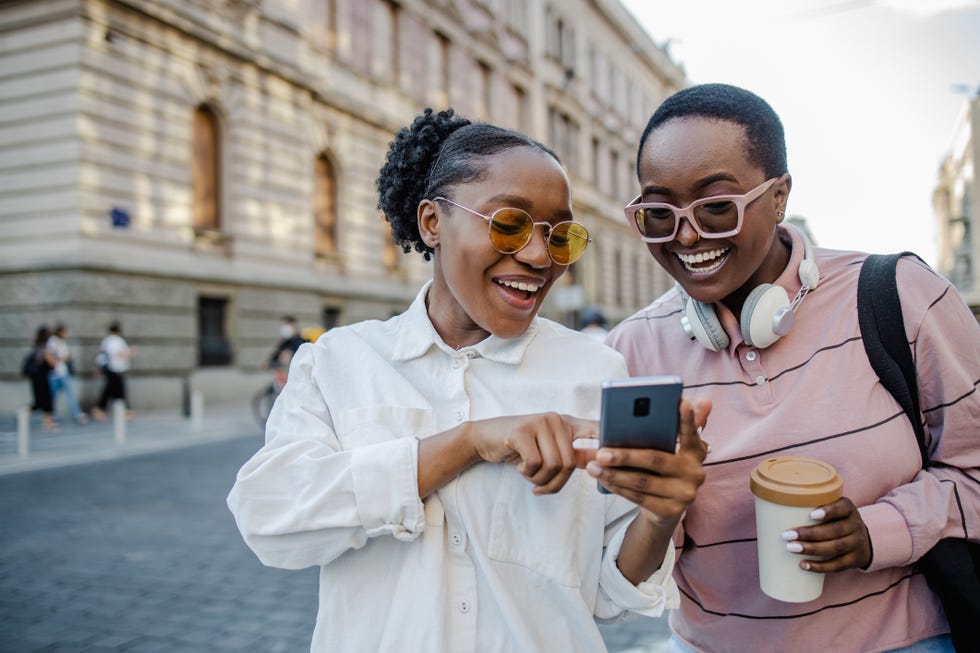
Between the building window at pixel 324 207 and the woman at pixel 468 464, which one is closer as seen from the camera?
the woman at pixel 468 464

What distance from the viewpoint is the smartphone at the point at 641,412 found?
1144 millimetres

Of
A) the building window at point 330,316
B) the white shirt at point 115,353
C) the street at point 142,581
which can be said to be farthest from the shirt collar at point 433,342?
the building window at point 330,316

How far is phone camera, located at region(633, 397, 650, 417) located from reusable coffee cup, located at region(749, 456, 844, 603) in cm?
40

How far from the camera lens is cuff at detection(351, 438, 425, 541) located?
1482 millimetres

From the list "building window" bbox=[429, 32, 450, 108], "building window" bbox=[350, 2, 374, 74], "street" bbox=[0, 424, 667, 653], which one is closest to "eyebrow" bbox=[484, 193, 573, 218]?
"street" bbox=[0, 424, 667, 653]

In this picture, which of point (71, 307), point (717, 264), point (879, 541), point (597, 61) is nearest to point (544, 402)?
point (717, 264)

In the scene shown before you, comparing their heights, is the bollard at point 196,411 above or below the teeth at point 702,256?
below

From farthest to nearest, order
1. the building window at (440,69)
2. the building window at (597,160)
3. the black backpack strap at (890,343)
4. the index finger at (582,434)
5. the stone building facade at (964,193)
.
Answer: the building window at (597,160) < the building window at (440,69) < the stone building facade at (964,193) < the black backpack strap at (890,343) < the index finger at (582,434)

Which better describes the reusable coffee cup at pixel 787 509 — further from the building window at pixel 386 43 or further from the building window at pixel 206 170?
the building window at pixel 386 43

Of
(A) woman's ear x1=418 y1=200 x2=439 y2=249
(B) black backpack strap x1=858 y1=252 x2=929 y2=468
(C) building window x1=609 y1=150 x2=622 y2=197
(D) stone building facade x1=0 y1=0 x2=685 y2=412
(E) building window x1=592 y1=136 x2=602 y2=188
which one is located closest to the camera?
(B) black backpack strap x1=858 y1=252 x2=929 y2=468

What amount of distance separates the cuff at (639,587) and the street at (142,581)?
8.39 feet

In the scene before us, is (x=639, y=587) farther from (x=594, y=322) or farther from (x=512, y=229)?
(x=594, y=322)

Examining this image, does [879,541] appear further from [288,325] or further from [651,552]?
[288,325]

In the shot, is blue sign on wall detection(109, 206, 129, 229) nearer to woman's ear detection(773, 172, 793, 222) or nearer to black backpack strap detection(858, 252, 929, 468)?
woman's ear detection(773, 172, 793, 222)
